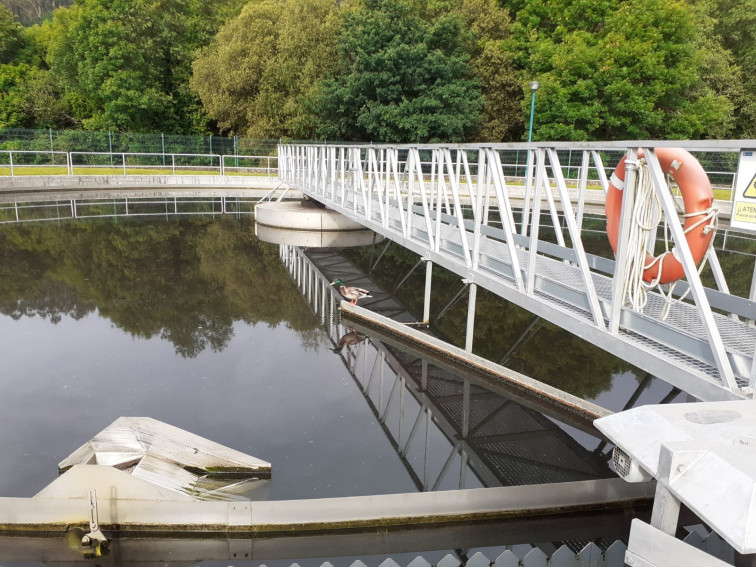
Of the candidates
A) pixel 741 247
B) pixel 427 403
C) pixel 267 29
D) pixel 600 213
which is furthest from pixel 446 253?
pixel 267 29

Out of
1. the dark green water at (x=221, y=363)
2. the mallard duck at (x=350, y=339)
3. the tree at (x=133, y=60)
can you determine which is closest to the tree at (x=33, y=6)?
the tree at (x=133, y=60)

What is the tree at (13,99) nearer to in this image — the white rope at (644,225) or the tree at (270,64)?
the tree at (270,64)

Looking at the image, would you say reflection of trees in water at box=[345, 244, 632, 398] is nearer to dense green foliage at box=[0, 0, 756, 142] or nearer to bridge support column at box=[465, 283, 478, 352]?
bridge support column at box=[465, 283, 478, 352]

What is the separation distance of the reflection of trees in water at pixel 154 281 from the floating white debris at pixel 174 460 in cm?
239

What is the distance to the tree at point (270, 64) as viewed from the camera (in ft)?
97.1

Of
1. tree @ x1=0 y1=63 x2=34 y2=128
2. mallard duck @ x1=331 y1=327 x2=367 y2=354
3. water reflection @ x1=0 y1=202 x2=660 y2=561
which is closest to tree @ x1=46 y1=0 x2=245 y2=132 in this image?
tree @ x1=0 y1=63 x2=34 y2=128

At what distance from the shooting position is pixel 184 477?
168 inches

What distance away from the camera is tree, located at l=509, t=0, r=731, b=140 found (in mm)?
26734

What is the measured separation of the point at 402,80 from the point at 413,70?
0.85 meters

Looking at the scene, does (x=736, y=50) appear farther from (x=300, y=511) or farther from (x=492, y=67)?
(x=300, y=511)

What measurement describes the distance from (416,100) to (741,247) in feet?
52.9

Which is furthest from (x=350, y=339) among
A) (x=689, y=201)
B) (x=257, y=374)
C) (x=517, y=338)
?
(x=689, y=201)

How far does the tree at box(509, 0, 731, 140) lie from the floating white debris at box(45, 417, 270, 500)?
26.0 m

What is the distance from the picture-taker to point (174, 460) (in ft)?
14.4
